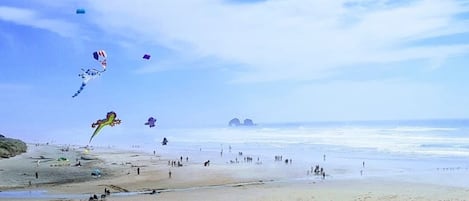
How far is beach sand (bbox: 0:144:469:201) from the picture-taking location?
96.9 feet

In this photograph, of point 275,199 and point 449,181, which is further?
point 449,181

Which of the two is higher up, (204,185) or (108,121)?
(108,121)

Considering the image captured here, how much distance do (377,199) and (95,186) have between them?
17.0 metres

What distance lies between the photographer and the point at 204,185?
3531 cm

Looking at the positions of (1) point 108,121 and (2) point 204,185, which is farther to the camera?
(2) point 204,185

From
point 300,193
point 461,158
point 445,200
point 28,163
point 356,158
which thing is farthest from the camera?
point 356,158

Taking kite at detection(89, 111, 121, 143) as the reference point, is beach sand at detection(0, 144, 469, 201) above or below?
below

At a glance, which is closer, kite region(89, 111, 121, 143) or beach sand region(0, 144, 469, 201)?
beach sand region(0, 144, 469, 201)

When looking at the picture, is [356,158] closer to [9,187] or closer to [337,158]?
[337,158]

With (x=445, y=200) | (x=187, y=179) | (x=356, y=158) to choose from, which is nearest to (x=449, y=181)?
(x=445, y=200)

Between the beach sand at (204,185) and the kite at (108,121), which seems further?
the kite at (108,121)

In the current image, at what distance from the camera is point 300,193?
3064cm

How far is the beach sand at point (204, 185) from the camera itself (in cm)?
2955

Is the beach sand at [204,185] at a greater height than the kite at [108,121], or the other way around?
the kite at [108,121]
